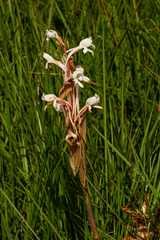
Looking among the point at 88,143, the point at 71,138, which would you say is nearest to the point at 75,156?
the point at 71,138

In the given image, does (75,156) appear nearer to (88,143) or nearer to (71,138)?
(71,138)

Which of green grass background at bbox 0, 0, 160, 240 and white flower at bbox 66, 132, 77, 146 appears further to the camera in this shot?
green grass background at bbox 0, 0, 160, 240

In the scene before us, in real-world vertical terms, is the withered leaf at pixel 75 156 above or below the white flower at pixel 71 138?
below

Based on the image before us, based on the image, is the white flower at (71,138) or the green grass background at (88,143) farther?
the green grass background at (88,143)

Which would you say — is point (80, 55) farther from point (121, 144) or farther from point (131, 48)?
point (121, 144)

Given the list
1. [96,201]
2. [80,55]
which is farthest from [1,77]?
[96,201]

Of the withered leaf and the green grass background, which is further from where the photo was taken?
the green grass background

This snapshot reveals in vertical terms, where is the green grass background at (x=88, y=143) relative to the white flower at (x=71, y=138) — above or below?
below

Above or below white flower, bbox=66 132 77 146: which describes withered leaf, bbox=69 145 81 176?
below
